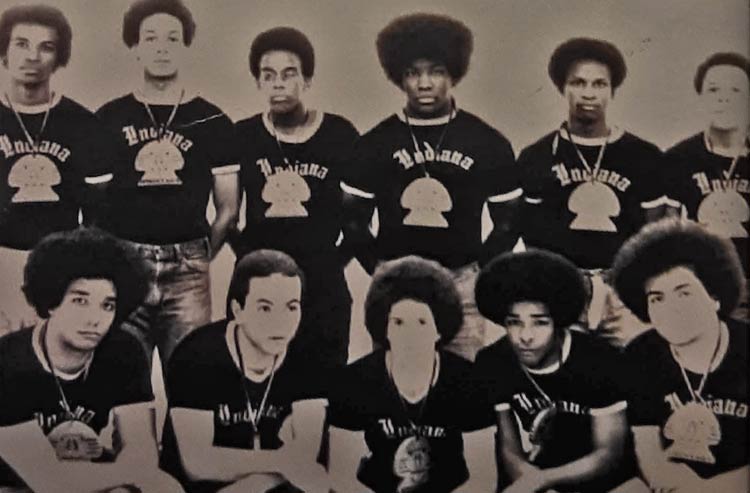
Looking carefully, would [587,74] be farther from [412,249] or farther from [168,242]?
[168,242]

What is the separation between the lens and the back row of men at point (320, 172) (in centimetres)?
87

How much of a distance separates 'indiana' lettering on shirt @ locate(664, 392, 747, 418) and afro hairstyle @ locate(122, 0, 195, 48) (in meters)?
0.60

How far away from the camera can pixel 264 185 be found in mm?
877

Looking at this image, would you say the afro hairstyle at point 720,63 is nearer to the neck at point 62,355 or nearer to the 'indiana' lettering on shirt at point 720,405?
the 'indiana' lettering on shirt at point 720,405

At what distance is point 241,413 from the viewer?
868mm

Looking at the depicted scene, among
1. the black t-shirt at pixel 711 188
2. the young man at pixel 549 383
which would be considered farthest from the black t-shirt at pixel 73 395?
the black t-shirt at pixel 711 188

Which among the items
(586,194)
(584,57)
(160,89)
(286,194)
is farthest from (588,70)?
(160,89)

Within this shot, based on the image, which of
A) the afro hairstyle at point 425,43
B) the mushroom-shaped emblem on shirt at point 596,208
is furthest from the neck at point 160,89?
the mushroom-shaped emblem on shirt at point 596,208

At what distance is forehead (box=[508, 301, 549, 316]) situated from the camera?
34.2 inches

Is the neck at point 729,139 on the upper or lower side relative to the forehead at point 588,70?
lower

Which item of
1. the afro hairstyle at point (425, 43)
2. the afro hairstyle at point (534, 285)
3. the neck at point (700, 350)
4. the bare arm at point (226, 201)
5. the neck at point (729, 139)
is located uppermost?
the afro hairstyle at point (425, 43)

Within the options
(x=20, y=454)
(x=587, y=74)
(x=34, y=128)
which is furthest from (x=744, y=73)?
(x=20, y=454)

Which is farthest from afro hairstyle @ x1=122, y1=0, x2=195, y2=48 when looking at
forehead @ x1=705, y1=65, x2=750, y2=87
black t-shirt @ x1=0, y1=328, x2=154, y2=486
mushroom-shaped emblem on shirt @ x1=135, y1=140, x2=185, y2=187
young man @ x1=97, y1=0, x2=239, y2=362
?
forehead @ x1=705, y1=65, x2=750, y2=87

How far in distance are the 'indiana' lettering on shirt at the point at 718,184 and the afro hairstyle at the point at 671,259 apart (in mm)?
38
